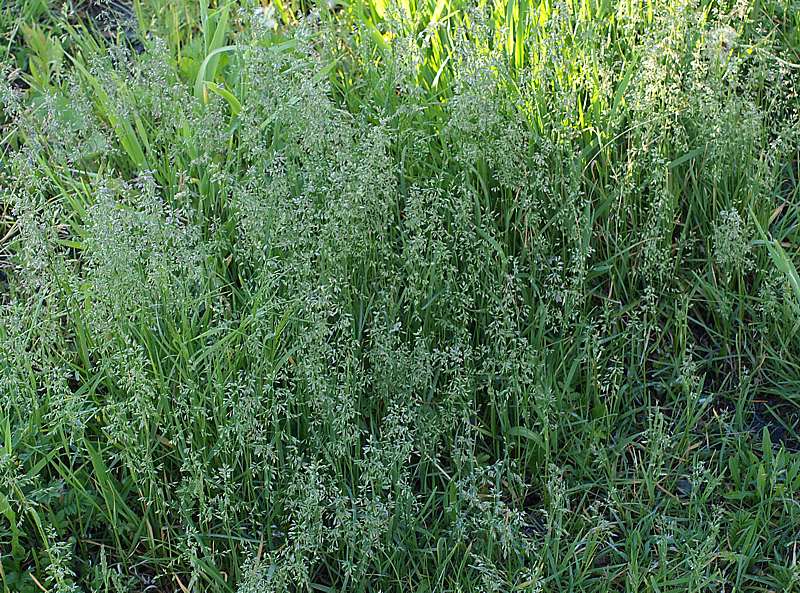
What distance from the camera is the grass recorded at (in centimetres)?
238

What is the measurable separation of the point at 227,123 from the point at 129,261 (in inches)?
45.9

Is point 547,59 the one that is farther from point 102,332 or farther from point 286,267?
point 102,332

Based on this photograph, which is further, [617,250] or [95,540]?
[617,250]

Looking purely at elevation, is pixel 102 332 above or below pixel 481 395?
above

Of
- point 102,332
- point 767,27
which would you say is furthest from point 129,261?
point 767,27

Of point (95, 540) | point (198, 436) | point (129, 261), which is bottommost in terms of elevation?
point (95, 540)

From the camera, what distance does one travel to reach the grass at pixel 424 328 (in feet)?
7.81

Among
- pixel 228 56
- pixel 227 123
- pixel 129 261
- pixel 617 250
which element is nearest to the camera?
pixel 129 261

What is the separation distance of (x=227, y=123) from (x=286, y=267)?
1.08 meters

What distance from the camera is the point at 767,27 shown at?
3.52m

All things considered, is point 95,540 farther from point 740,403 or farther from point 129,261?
point 740,403

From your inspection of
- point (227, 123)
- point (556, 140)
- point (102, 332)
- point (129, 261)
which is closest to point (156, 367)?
point (102, 332)

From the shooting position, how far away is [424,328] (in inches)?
108

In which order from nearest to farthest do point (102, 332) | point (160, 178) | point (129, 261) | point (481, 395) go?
point (129, 261) → point (102, 332) → point (481, 395) → point (160, 178)
